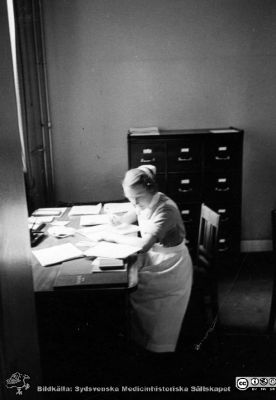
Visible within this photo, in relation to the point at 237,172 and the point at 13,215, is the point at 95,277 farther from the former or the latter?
the point at 237,172

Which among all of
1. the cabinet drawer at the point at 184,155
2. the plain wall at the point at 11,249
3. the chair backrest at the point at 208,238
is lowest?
the chair backrest at the point at 208,238

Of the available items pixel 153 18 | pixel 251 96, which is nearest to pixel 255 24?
pixel 251 96

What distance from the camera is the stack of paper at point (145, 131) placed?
4340mm

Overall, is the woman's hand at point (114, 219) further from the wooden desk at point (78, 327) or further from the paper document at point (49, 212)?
the wooden desk at point (78, 327)

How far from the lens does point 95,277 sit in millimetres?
2174

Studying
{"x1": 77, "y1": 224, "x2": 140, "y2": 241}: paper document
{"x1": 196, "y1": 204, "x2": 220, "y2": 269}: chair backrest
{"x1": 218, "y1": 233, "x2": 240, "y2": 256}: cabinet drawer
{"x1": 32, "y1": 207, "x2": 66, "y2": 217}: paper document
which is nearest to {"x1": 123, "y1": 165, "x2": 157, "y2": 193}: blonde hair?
{"x1": 77, "y1": 224, "x2": 140, "y2": 241}: paper document

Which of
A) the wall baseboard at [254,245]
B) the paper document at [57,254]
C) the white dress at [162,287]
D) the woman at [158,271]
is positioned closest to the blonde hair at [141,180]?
the woman at [158,271]

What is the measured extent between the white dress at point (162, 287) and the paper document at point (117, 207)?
0.65 metres

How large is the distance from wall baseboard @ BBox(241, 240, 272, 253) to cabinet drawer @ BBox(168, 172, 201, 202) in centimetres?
105

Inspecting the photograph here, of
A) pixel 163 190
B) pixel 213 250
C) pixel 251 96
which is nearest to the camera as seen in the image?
pixel 213 250

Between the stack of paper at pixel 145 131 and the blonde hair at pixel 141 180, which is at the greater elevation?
the stack of paper at pixel 145 131

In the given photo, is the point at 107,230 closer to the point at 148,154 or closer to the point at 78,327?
the point at 78,327

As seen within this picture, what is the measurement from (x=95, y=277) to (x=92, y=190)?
275 centimetres

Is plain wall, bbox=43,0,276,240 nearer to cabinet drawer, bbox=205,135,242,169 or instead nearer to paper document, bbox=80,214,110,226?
cabinet drawer, bbox=205,135,242,169
